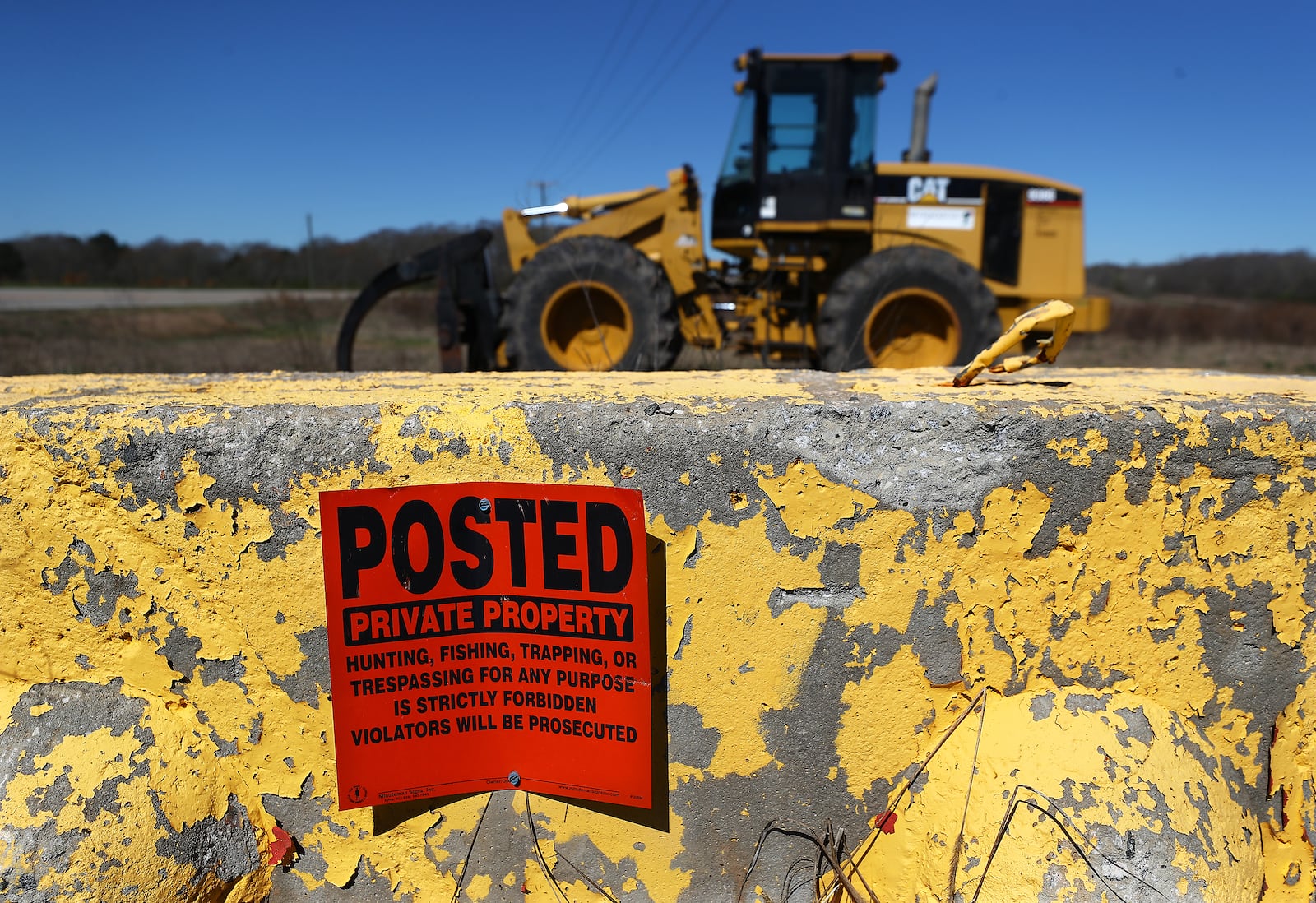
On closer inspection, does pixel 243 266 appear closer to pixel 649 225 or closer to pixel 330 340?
pixel 330 340

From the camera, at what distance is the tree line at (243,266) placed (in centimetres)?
2561

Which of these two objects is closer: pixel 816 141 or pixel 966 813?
pixel 966 813

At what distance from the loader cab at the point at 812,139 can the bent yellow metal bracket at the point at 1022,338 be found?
4926 millimetres

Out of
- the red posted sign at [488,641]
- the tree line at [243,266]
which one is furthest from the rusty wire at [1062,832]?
the tree line at [243,266]

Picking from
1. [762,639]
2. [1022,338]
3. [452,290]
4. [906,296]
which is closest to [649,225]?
[452,290]

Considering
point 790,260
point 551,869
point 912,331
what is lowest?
point 551,869

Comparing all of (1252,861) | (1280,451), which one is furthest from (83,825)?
(1280,451)

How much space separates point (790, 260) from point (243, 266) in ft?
91.2

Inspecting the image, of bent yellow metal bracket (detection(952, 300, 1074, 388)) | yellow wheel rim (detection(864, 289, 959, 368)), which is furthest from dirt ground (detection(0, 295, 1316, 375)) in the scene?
bent yellow metal bracket (detection(952, 300, 1074, 388))

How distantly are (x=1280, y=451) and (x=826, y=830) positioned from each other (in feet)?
3.64

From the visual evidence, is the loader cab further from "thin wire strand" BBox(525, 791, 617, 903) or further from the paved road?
the paved road

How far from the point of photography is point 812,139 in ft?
21.2

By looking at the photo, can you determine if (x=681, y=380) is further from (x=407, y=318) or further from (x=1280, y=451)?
(x=407, y=318)

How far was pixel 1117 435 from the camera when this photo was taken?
140cm
